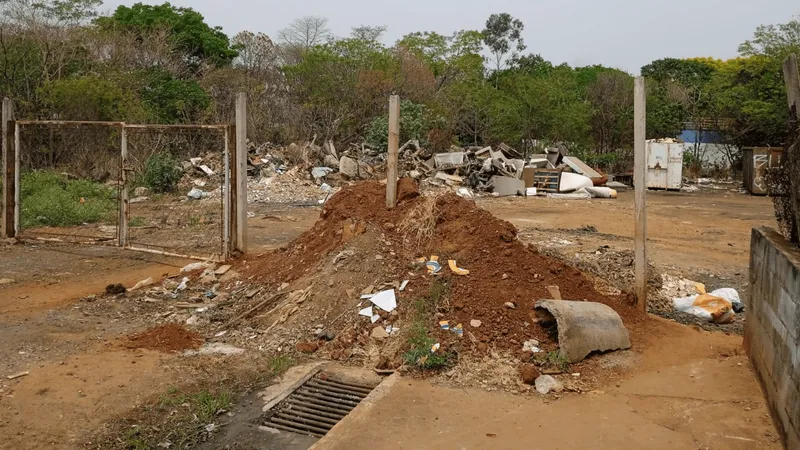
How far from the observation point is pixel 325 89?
1113 inches

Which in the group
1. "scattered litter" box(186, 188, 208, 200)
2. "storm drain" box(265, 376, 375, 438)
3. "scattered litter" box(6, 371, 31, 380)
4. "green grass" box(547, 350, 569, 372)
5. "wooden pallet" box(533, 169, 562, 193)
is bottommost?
"storm drain" box(265, 376, 375, 438)

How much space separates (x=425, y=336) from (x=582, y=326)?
4.21ft

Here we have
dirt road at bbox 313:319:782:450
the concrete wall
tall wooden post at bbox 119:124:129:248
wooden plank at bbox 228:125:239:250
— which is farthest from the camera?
tall wooden post at bbox 119:124:129:248

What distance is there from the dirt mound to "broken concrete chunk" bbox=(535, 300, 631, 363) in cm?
310

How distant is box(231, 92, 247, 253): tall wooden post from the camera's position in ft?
29.5

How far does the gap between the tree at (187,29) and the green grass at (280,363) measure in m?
27.4

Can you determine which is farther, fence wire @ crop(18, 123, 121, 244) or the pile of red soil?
fence wire @ crop(18, 123, 121, 244)

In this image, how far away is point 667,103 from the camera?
32.3 m

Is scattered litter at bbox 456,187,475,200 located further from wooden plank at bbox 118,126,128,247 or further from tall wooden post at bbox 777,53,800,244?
tall wooden post at bbox 777,53,800,244

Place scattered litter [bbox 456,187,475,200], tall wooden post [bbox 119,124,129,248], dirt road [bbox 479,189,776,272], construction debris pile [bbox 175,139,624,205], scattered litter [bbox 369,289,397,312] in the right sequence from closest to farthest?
scattered litter [bbox 369,289,397,312]
tall wooden post [bbox 119,124,129,248]
dirt road [bbox 479,189,776,272]
scattered litter [bbox 456,187,475,200]
construction debris pile [bbox 175,139,624,205]

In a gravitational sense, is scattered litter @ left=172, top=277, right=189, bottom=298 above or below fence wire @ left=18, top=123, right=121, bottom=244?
below

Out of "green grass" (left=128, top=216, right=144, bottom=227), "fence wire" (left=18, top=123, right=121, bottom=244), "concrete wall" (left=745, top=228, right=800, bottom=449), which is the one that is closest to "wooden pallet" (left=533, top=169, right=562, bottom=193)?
"fence wire" (left=18, top=123, right=121, bottom=244)

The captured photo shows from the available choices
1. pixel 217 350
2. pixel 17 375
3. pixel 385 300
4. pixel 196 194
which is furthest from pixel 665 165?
pixel 17 375

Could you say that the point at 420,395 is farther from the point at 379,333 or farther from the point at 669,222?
the point at 669,222
